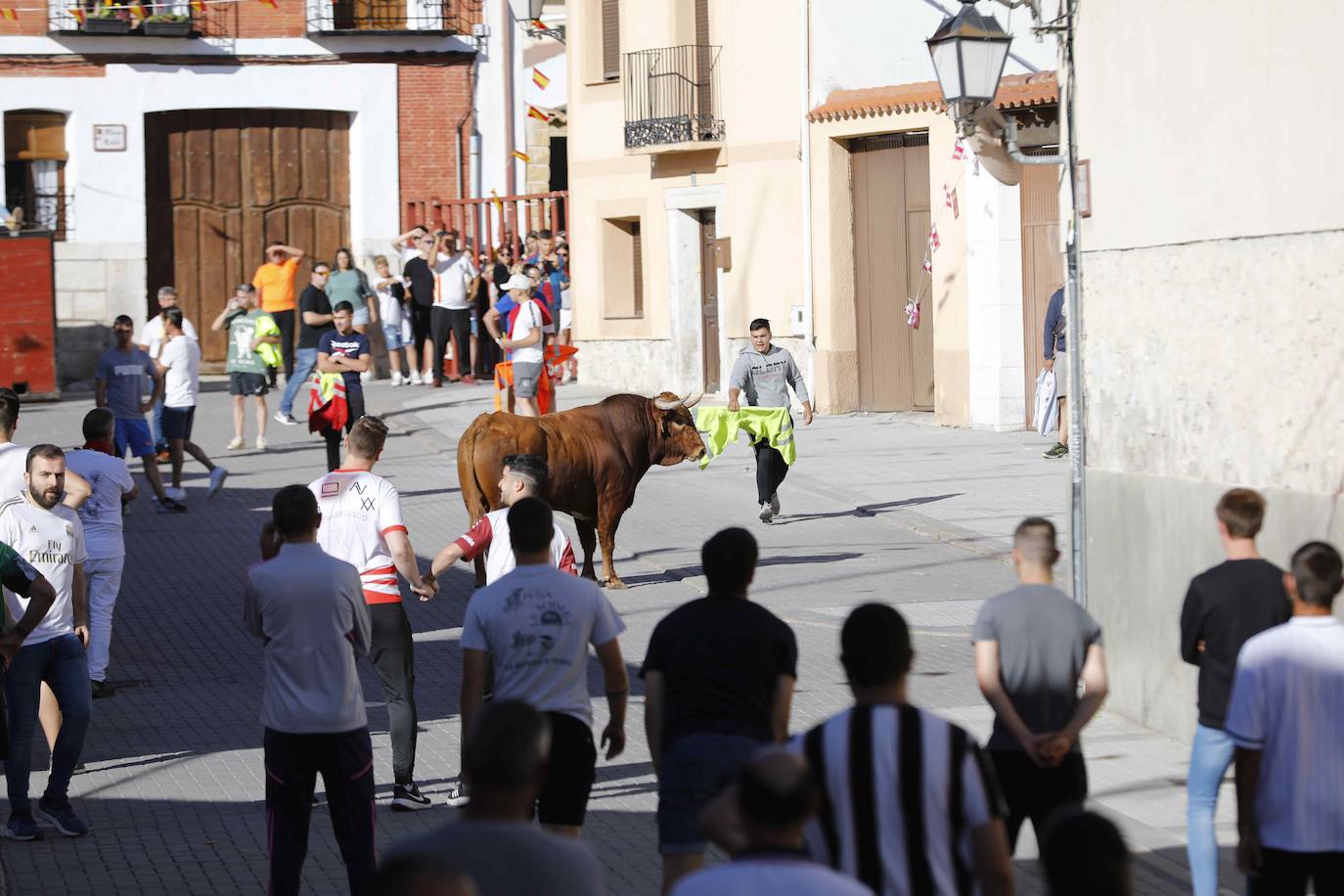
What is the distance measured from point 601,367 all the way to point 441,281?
300 cm

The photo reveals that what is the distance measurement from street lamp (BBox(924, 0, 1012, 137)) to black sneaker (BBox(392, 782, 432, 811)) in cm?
624

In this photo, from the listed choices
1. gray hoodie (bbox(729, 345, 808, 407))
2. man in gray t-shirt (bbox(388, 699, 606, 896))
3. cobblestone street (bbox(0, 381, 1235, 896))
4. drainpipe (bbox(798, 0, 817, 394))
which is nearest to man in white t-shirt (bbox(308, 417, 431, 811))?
cobblestone street (bbox(0, 381, 1235, 896))

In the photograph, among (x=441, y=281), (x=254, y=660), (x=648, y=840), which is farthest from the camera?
(x=441, y=281)

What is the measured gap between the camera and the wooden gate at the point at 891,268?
2505 cm

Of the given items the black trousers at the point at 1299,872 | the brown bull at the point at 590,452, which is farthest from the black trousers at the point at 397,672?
the brown bull at the point at 590,452

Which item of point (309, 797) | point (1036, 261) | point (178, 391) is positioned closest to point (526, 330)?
point (178, 391)

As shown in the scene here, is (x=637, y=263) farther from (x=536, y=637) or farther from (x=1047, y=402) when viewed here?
(x=536, y=637)

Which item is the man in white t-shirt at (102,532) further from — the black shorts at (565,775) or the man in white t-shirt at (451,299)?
the man in white t-shirt at (451,299)

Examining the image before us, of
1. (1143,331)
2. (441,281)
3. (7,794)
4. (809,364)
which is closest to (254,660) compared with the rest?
(7,794)

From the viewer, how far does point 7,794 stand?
28.6 ft

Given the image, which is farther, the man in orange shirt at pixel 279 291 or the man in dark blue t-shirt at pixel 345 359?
the man in orange shirt at pixel 279 291

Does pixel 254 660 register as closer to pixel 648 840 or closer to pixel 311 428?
pixel 648 840

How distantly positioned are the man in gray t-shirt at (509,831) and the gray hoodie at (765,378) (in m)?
12.9

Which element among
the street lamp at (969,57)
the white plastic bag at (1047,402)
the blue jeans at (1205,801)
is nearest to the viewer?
the blue jeans at (1205,801)
